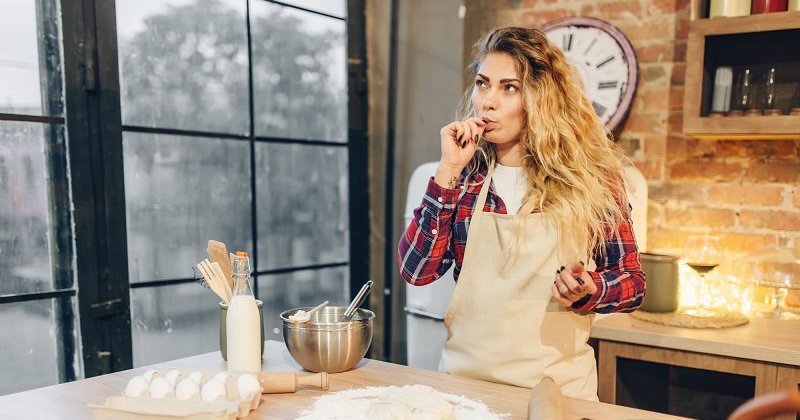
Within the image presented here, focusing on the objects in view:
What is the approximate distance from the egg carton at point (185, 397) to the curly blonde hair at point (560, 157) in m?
0.81

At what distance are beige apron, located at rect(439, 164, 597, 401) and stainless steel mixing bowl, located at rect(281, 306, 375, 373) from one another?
306mm

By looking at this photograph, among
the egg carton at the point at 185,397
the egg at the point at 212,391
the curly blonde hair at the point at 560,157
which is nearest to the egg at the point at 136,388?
the egg carton at the point at 185,397

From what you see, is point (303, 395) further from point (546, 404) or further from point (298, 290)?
point (298, 290)

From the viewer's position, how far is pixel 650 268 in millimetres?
2518

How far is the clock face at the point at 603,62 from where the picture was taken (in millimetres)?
2824

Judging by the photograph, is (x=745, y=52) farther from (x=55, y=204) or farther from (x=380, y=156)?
(x=55, y=204)

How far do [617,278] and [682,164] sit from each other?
134 cm

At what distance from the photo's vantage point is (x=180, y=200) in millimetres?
2670

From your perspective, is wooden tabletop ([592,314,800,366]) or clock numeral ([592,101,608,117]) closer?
wooden tabletop ([592,314,800,366])

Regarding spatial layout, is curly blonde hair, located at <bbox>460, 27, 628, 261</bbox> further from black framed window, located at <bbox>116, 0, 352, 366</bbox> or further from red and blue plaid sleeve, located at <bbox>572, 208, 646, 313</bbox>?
black framed window, located at <bbox>116, 0, 352, 366</bbox>

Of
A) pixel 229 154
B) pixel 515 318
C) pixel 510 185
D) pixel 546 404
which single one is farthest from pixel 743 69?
pixel 229 154

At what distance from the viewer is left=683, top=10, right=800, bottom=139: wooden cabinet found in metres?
2.35

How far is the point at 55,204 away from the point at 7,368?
564 mm

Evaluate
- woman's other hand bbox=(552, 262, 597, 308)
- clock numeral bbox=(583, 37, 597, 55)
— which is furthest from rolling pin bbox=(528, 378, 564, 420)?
clock numeral bbox=(583, 37, 597, 55)
